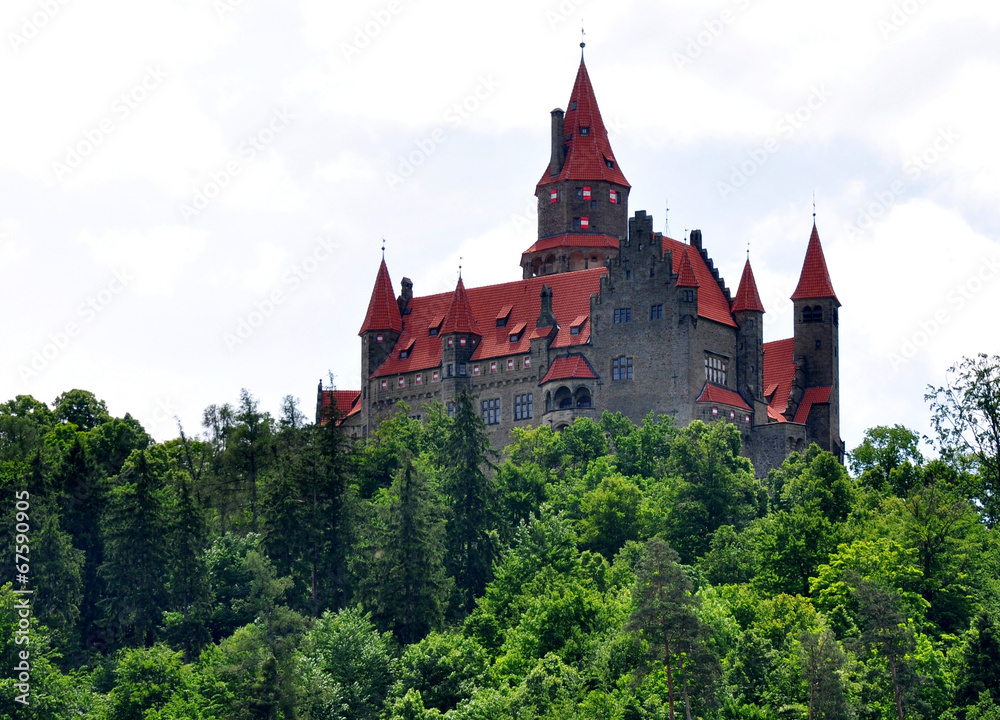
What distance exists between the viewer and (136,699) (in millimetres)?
83188

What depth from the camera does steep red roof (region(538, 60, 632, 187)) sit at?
127875mm

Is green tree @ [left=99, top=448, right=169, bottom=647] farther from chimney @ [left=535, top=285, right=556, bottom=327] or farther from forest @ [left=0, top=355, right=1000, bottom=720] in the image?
chimney @ [left=535, top=285, right=556, bottom=327]

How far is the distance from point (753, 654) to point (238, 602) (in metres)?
26.6

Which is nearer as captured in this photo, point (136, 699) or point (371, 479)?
point (136, 699)

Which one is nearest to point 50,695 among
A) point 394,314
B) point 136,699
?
point 136,699

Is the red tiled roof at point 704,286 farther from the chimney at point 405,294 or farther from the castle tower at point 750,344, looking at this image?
the chimney at point 405,294

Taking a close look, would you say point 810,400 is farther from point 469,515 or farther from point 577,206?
point 469,515

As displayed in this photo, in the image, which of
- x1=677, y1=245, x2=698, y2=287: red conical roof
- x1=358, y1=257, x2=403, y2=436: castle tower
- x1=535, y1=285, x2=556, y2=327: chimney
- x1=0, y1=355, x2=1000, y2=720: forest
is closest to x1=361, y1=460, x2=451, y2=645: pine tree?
x1=0, y1=355, x2=1000, y2=720: forest

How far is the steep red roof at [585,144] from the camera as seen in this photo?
127875 mm

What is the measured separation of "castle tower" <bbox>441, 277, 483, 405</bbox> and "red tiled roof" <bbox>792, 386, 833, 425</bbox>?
1832 centimetres

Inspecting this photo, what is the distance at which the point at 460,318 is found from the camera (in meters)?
122

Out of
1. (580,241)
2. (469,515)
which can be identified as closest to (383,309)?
(580,241)

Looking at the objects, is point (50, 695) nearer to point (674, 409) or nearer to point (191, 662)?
point (191, 662)

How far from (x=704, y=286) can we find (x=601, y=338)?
639cm
